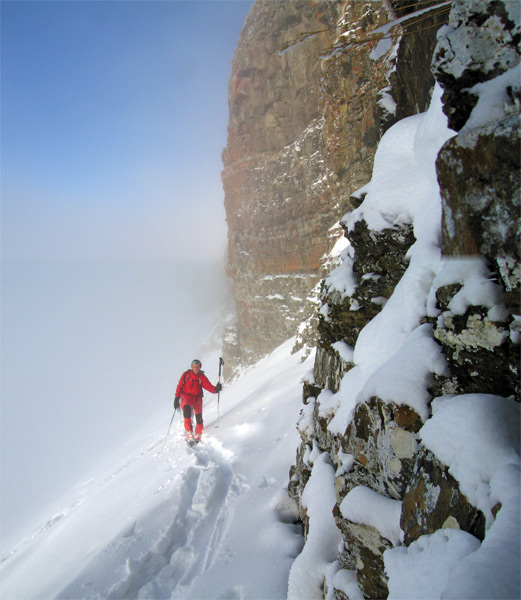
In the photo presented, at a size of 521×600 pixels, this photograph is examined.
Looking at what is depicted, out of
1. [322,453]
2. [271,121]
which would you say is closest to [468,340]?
[322,453]

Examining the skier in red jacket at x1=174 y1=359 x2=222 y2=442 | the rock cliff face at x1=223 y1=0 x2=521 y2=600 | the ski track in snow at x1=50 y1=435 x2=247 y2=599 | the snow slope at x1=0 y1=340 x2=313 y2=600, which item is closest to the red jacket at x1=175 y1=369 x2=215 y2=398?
the skier in red jacket at x1=174 y1=359 x2=222 y2=442

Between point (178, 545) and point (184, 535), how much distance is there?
6.0 inches

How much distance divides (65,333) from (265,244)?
61.9m

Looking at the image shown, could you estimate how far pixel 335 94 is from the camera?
15062 mm

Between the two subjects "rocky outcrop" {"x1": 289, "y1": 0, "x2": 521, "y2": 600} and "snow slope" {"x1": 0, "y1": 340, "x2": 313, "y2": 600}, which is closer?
"rocky outcrop" {"x1": 289, "y1": 0, "x2": 521, "y2": 600}

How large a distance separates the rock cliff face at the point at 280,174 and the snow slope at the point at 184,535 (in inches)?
533

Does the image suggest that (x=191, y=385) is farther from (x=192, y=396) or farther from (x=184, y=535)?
(x=184, y=535)

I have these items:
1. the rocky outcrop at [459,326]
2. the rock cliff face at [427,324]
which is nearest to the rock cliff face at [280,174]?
the rock cliff face at [427,324]

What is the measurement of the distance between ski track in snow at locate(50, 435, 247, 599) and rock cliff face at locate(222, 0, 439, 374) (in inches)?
556

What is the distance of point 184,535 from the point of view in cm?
408

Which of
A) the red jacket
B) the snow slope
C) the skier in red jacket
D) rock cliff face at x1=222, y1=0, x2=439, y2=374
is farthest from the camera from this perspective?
rock cliff face at x1=222, y1=0, x2=439, y2=374

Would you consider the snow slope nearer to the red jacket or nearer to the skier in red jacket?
the skier in red jacket

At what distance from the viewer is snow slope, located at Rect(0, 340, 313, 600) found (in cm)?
339

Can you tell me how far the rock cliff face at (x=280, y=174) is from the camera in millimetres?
22188
